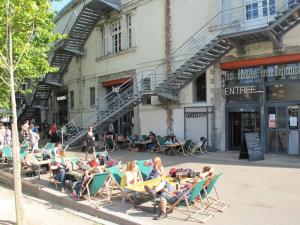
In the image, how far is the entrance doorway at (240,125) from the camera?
18.6 meters

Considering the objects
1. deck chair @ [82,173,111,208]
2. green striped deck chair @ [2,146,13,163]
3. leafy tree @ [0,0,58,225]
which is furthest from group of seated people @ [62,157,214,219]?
green striped deck chair @ [2,146,13,163]

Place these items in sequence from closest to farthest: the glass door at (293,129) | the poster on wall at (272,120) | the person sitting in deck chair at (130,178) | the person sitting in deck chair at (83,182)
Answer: the person sitting in deck chair at (130,178) < the person sitting in deck chair at (83,182) < the glass door at (293,129) < the poster on wall at (272,120)

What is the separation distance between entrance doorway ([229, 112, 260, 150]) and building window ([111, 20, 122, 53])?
10720mm

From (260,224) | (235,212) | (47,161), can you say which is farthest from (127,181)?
(47,161)

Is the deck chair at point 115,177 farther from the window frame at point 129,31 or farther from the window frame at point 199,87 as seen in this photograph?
the window frame at point 129,31

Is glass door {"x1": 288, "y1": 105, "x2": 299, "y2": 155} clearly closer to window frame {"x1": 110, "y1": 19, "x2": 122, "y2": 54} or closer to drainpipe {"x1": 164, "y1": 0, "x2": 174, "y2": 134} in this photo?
drainpipe {"x1": 164, "y1": 0, "x2": 174, "y2": 134}

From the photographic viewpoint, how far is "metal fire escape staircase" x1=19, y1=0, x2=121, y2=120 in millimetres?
27330

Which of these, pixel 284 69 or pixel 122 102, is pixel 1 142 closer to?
pixel 122 102

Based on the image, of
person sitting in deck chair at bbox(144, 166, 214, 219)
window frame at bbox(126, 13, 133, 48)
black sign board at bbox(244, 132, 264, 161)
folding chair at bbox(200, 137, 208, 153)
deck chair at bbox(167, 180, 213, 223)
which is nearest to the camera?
deck chair at bbox(167, 180, 213, 223)

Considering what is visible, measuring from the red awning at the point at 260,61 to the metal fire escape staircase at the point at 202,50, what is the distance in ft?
1.91

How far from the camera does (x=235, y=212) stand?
887 centimetres

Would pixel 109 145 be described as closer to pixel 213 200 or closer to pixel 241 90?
pixel 241 90

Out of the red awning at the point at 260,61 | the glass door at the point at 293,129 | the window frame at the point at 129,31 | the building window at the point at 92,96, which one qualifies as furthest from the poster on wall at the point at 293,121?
the building window at the point at 92,96

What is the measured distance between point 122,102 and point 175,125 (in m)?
3.06
